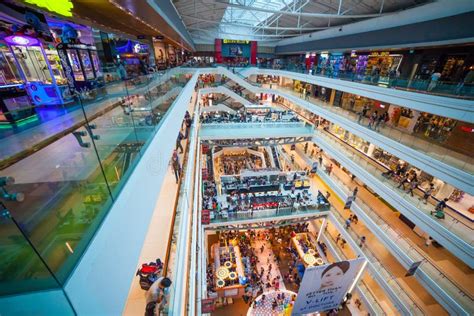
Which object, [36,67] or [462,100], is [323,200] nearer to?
[462,100]

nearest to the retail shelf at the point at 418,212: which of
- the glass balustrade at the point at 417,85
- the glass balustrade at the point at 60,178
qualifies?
the glass balustrade at the point at 417,85

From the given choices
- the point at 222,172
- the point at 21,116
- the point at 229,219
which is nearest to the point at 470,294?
the point at 229,219

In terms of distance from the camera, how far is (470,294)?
304 inches

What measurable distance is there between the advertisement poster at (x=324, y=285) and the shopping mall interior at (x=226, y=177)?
0.09 m

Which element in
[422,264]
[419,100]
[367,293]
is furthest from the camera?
[367,293]

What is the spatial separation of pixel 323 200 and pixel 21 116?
1539cm

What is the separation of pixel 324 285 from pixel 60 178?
9.29m

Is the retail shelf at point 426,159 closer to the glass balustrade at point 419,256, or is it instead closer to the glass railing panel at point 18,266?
the glass balustrade at point 419,256

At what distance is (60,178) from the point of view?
6.81 feet

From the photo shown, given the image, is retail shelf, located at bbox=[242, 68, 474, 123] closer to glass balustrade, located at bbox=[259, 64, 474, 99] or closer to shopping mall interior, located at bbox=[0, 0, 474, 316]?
shopping mall interior, located at bbox=[0, 0, 474, 316]

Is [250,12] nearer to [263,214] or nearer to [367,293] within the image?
[263,214]

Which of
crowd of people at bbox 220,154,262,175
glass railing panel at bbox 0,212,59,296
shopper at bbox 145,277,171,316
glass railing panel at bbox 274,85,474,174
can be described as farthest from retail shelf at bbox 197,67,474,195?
glass railing panel at bbox 0,212,59,296

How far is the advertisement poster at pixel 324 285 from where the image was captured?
770cm

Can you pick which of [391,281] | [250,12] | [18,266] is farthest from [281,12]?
[18,266]
